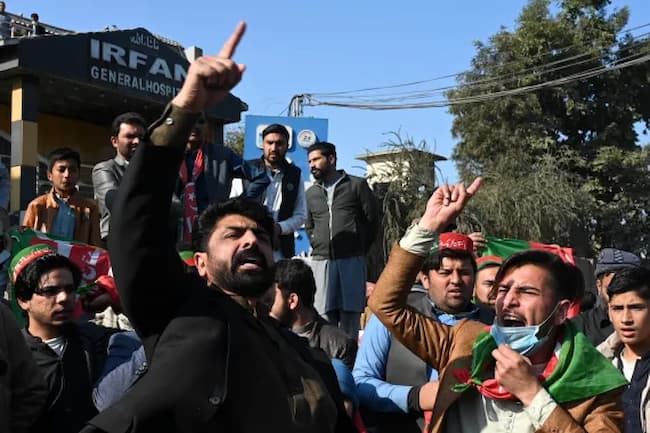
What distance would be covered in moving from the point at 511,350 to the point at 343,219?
405cm

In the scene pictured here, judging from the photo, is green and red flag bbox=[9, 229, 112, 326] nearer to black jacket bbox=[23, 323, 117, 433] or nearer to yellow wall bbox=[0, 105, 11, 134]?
black jacket bbox=[23, 323, 117, 433]

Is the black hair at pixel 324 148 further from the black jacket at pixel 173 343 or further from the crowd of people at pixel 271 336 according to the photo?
the black jacket at pixel 173 343

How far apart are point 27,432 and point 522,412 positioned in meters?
2.25

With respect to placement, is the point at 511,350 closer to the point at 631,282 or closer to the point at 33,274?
the point at 631,282

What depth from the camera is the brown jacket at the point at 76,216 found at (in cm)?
639

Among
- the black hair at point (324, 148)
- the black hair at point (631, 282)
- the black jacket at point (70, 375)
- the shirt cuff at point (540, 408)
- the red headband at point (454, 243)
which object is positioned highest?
the black hair at point (324, 148)

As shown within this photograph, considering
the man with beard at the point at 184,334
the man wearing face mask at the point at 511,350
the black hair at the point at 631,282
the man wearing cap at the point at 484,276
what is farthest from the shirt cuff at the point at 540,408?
the man wearing cap at the point at 484,276

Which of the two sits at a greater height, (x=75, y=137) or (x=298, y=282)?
(x=75, y=137)

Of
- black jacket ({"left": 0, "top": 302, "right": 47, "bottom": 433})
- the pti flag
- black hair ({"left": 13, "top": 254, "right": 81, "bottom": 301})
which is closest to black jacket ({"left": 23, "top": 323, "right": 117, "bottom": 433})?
black jacket ({"left": 0, "top": 302, "right": 47, "bottom": 433})

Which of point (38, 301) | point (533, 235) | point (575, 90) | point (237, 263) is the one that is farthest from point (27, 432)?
point (575, 90)

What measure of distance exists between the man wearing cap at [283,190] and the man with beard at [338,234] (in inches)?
8.8

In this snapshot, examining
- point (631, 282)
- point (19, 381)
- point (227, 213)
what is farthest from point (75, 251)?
point (631, 282)

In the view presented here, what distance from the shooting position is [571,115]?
24.7m

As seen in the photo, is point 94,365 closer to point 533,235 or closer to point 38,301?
point 38,301
